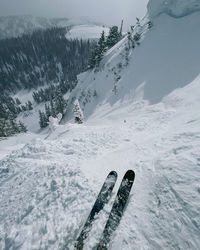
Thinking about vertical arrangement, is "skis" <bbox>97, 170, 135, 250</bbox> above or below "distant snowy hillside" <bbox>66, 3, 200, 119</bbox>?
below

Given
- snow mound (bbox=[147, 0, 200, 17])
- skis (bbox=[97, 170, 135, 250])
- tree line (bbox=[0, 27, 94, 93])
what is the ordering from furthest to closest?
tree line (bbox=[0, 27, 94, 93])
snow mound (bbox=[147, 0, 200, 17])
skis (bbox=[97, 170, 135, 250])

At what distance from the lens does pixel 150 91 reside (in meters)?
18.8

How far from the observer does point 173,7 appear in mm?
26531

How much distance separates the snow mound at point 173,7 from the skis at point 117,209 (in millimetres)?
33108

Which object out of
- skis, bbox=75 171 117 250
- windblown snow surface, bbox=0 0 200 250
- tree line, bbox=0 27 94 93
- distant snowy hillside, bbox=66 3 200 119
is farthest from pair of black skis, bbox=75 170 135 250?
tree line, bbox=0 27 94 93

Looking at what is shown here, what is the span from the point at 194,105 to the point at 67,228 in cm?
1290

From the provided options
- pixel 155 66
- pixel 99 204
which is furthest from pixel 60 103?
pixel 99 204

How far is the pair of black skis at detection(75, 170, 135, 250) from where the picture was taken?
14.2 ft

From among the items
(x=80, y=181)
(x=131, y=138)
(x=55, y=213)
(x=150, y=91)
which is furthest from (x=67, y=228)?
(x=150, y=91)

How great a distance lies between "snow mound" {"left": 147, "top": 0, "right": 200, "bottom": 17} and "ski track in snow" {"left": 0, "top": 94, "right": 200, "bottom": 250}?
29581mm

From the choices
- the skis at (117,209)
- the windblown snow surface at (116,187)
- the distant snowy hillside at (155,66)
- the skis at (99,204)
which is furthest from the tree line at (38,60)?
the skis at (117,209)

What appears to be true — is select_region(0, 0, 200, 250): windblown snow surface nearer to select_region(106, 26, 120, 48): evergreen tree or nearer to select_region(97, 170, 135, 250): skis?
select_region(97, 170, 135, 250): skis

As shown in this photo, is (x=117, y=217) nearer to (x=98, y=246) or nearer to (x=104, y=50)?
(x=98, y=246)

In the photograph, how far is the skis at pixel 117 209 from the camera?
14.0 ft
